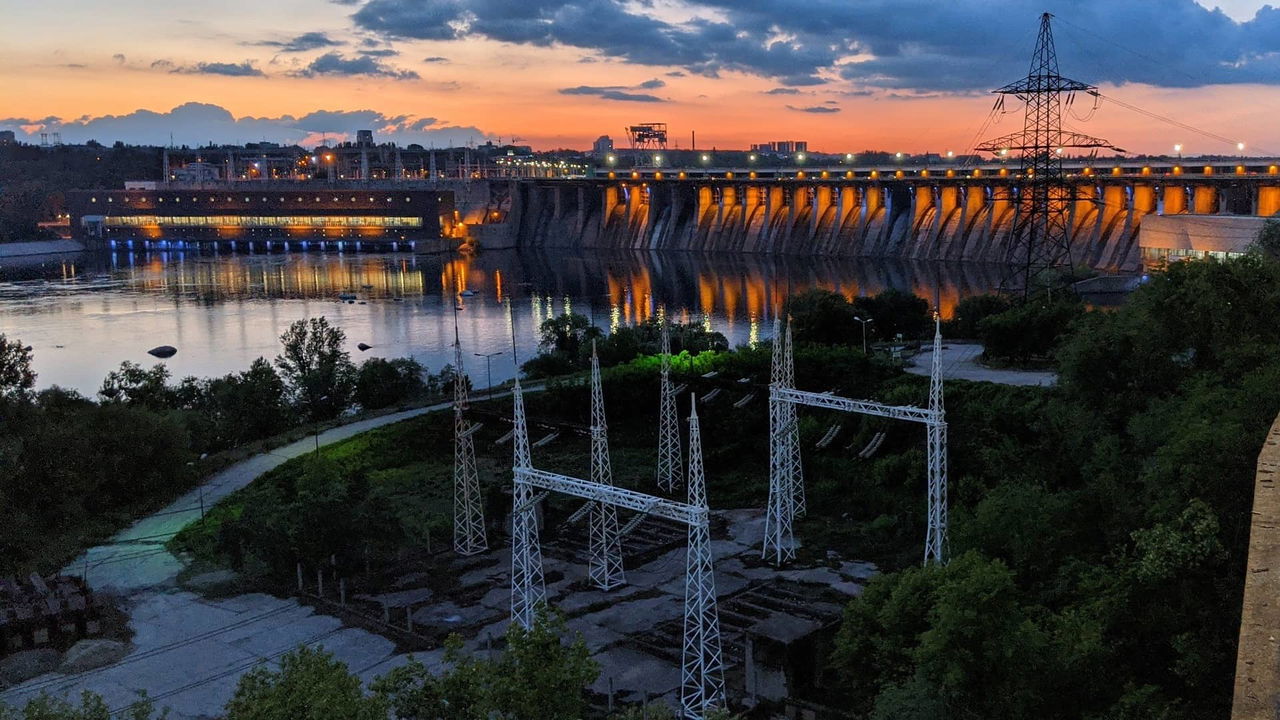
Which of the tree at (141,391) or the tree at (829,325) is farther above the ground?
the tree at (829,325)

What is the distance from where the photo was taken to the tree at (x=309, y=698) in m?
6.73

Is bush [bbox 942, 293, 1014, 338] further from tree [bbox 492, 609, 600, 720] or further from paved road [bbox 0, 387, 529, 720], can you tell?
tree [bbox 492, 609, 600, 720]

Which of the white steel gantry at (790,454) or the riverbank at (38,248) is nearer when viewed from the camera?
the white steel gantry at (790,454)

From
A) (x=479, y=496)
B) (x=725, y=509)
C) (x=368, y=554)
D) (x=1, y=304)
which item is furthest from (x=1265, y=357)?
(x=1, y=304)

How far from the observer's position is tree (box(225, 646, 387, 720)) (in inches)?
265

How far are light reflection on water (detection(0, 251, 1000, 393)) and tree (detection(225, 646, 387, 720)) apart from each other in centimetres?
2543

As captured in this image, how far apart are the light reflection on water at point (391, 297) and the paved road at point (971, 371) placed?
11528 mm

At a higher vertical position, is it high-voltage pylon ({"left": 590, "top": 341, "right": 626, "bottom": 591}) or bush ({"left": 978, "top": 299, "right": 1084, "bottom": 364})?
bush ({"left": 978, "top": 299, "right": 1084, "bottom": 364})

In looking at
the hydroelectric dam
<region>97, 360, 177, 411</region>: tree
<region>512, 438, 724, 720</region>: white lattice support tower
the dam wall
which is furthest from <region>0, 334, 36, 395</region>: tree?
the dam wall

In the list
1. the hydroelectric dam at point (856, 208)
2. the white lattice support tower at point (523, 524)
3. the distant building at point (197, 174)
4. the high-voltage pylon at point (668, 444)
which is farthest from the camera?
the distant building at point (197, 174)

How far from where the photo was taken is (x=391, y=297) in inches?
2112

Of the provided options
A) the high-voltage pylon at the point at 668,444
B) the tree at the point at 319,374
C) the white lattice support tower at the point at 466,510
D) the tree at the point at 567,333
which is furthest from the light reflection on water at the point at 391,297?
the white lattice support tower at the point at 466,510

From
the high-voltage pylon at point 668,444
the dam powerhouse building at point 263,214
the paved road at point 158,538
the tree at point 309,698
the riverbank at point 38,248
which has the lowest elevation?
the paved road at point 158,538

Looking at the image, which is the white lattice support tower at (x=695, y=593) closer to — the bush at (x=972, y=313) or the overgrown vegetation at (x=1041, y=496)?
the overgrown vegetation at (x=1041, y=496)
